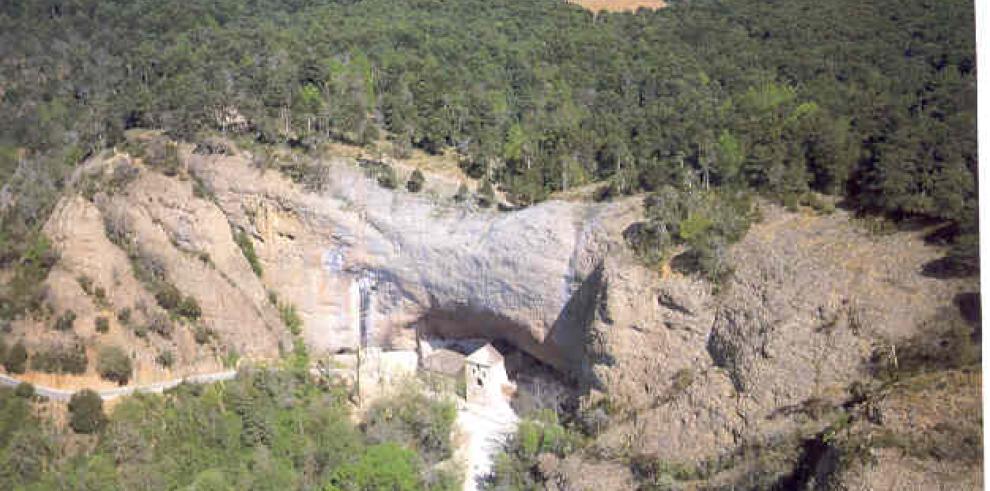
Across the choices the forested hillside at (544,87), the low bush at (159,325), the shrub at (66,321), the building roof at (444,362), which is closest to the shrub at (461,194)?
the forested hillside at (544,87)

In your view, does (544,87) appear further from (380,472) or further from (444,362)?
(380,472)

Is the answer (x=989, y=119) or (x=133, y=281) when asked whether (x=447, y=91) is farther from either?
A: (x=989, y=119)

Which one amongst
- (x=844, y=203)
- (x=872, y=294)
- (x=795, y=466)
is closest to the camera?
(x=795, y=466)

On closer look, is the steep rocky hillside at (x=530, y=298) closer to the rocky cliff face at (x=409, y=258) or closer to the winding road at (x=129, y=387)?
the rocky cliff face at (x=409, y=258)

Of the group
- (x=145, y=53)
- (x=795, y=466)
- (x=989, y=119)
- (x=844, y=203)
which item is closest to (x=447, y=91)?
(x=145, y=53)

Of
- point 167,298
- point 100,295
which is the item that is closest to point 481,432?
point 167,298
